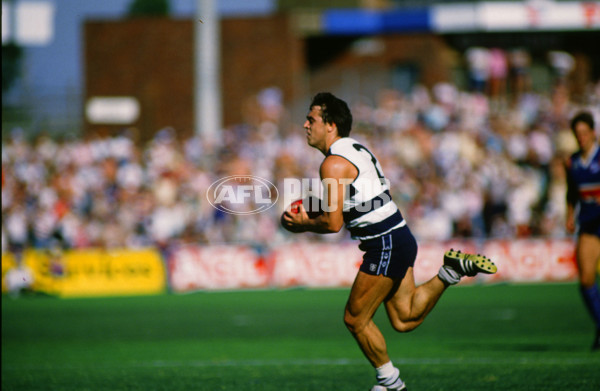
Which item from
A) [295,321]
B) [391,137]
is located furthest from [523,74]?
[295,321]

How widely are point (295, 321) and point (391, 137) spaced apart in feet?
30.0

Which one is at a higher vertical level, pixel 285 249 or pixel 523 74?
pixel 523 74

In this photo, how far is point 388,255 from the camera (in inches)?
253

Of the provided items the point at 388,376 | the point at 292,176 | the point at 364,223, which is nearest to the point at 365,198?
the point at 364,223

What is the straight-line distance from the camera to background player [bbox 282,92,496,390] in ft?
20.6

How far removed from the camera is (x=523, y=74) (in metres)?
29.9

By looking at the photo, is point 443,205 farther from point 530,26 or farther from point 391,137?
point 530,26

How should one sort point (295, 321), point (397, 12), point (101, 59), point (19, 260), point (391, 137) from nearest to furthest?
1. point (295, 321)
2. point (19, 260)
3. point (391, 137)
4. point (397, 12)
5. point (101, 59)

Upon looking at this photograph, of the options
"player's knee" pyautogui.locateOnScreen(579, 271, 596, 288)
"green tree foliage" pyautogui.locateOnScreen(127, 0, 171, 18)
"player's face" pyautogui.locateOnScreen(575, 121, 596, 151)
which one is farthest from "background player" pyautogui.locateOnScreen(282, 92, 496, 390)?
"green tree foliage" pyautogui.locateOnScreen(127, 0, 171, 18)

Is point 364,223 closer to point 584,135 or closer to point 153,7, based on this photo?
point 584,135

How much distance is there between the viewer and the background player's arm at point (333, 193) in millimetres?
6188

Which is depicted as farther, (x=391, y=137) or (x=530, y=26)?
(x=530, y=26)

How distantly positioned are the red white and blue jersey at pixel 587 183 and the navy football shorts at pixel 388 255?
3743 millimetres

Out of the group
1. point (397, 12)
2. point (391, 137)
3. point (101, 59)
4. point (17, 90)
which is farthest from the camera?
point (101, 59)
